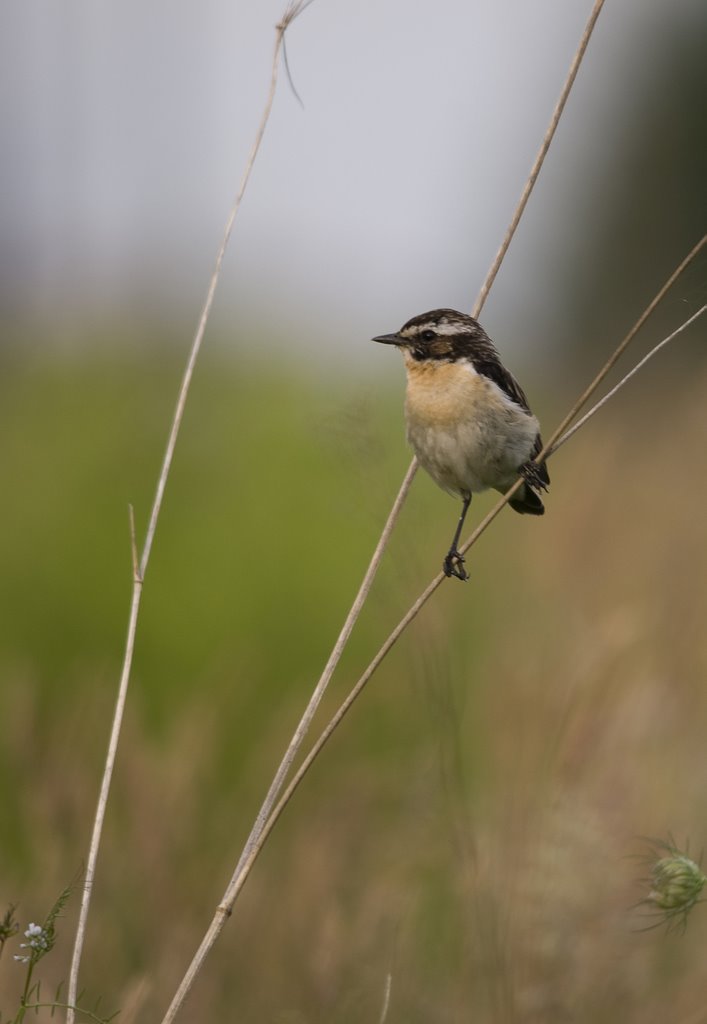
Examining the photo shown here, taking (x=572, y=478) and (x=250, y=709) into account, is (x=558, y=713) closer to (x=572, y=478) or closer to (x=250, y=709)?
(x=572, y=478)

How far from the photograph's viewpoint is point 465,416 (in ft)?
12.7

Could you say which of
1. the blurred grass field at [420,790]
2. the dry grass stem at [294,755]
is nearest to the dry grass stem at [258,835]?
the dry grass stem at [294,755]

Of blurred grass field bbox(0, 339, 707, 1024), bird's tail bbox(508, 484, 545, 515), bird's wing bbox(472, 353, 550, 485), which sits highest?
bird's wing bbox(472, 353, 550, 485)

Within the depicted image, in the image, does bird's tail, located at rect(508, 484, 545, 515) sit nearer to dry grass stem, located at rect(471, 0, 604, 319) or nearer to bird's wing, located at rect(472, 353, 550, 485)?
bird's wing, located at rect(472, 353, 550, 485)

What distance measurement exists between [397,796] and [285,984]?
105 centimetres

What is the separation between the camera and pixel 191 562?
9.48 metres

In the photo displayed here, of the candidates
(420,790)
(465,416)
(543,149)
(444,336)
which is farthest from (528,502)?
(543,149)

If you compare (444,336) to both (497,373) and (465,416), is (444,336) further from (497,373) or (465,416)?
(465,416)

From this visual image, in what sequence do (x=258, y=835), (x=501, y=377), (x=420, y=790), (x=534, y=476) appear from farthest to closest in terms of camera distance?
(x=420, y=790) → (x=501, y=377) → (x=534, y=476) → (x=258, y=835)

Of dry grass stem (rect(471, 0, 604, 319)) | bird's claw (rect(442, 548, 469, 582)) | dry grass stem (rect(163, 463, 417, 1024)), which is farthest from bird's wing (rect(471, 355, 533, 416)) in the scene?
dry grass stem (rect(163, 463, 417, 1024))

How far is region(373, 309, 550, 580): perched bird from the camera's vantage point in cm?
387

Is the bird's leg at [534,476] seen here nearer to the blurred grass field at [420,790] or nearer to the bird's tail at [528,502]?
the bird's tail at [528,502]

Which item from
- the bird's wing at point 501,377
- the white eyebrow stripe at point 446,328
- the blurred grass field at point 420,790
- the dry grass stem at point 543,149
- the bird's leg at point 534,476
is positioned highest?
the dry grass stem at point 543,149

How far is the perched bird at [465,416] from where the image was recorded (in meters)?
3.87
